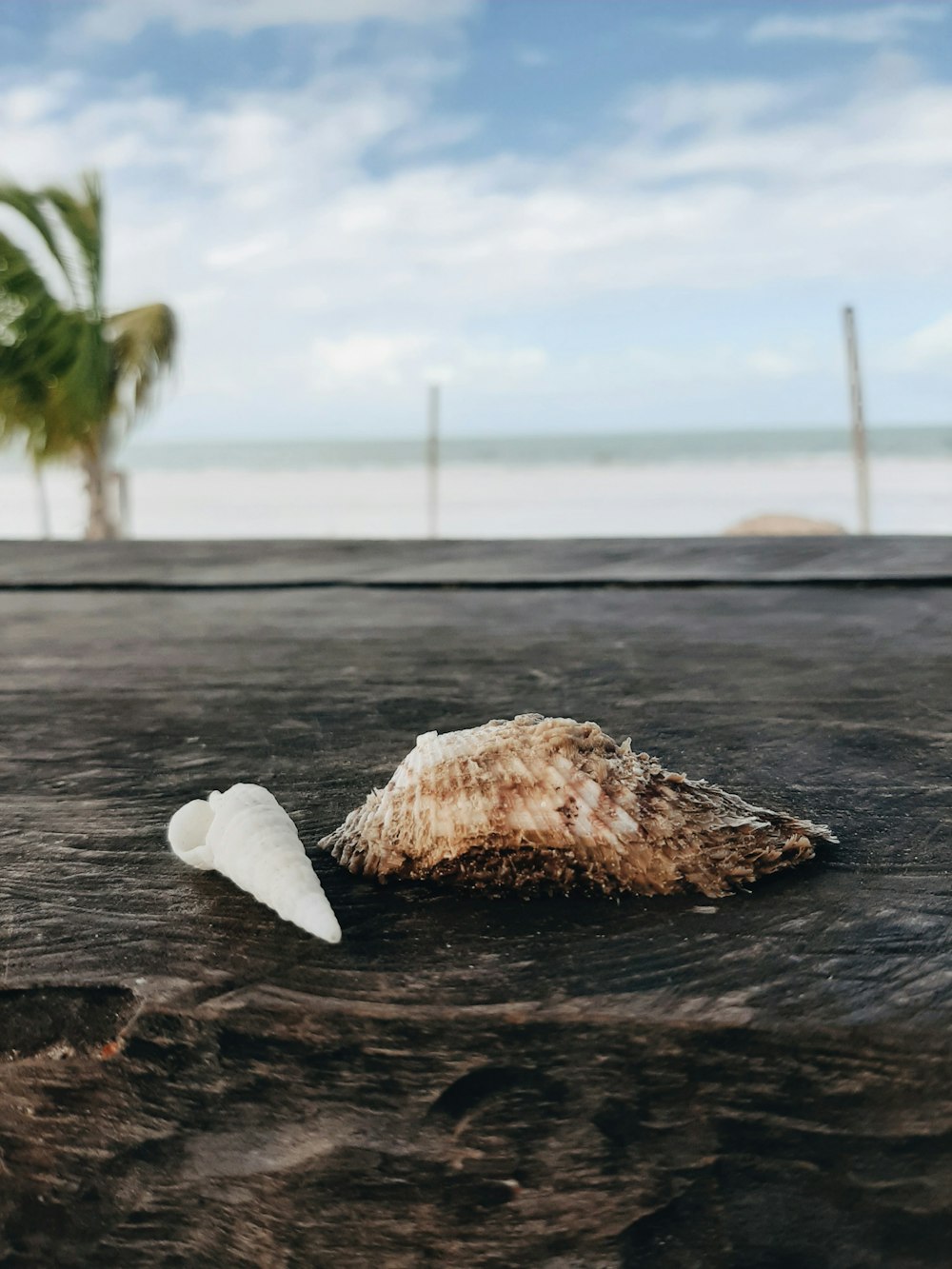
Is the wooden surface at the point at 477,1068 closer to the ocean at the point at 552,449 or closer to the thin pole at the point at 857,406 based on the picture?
the thin pole at the point at 857,406

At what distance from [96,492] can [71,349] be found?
3.08ft

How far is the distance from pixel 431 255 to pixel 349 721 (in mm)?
32437

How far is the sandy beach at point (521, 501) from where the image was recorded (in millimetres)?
12648

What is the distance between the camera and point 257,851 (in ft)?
1.85

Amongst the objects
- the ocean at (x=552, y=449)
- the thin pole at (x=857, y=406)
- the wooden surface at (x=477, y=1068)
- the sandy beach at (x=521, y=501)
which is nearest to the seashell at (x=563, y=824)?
the wooden surface at (x=477, y=1068)

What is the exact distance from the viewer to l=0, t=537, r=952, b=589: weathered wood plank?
196 cm

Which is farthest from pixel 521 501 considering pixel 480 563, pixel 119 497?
pixel 480 563

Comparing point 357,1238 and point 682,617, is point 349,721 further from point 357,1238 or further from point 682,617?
point 682,617

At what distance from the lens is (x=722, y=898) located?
558mm

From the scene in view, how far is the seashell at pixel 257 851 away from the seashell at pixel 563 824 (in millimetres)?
60

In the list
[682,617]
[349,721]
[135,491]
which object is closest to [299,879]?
[349,721]

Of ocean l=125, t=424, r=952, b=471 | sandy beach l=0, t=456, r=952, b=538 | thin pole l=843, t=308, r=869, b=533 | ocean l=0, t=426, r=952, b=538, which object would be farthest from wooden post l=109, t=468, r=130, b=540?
ocean l=125, t=424, r=952, b=471

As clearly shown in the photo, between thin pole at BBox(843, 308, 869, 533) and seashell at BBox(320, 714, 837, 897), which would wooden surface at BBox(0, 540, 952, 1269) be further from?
thin pole at BBox(843, 308, 869, 533)

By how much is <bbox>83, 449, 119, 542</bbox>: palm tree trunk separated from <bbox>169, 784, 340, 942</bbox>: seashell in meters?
6.34
